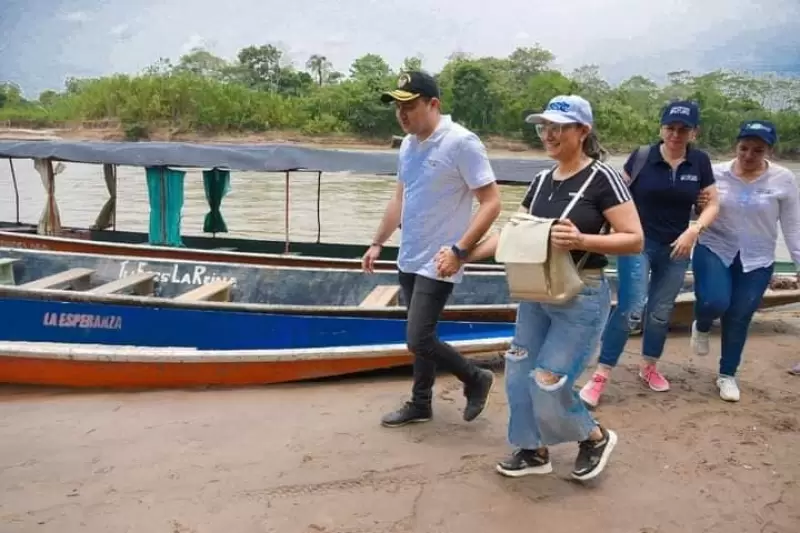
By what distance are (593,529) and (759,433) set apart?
1451mm

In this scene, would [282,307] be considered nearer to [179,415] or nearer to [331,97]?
[179,415]

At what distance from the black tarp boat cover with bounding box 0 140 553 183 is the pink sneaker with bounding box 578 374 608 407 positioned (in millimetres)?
4185

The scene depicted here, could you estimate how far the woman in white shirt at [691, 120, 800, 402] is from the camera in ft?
13.7

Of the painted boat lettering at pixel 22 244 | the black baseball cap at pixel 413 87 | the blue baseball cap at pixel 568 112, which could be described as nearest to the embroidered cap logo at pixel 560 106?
the blue baseball cap at pixel 568 112

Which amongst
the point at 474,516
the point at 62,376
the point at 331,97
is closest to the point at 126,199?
the point at 62,376

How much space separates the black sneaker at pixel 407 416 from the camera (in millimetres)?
3984

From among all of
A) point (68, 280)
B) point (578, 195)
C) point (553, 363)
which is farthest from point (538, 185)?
point (68, 280)

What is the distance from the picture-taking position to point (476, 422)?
410 centimetres

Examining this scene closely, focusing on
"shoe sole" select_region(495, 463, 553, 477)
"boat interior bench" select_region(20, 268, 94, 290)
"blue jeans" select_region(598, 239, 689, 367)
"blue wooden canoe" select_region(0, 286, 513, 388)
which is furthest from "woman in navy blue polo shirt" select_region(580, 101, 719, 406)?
"boat interior bench" select_region(20, 268, 94, 290)

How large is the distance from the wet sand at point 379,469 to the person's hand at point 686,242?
2.83ft

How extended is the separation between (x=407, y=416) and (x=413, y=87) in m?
1.61

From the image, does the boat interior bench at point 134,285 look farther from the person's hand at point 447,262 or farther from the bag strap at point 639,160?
the bag strap at point 639,160

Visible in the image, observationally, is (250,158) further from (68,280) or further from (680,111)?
(680,111)

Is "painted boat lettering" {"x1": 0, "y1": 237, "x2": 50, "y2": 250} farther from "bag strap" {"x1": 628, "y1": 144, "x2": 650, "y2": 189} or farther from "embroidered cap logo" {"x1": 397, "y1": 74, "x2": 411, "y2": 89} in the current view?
"bag strap" {"x1": 628, "y1": 144, "x2": 650, "y2": 189}
